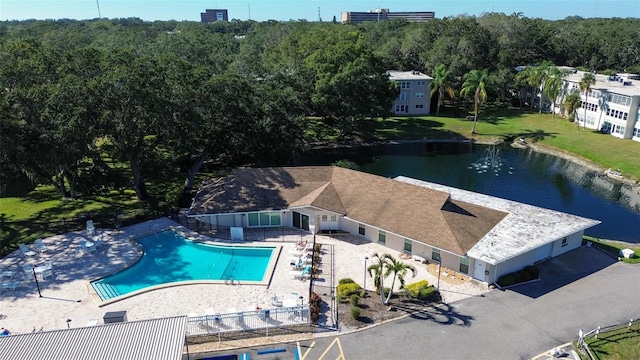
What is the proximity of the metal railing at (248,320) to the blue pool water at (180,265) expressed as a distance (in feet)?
16.6

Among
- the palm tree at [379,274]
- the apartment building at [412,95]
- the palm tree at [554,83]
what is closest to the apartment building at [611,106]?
the palm tree at [554,83]

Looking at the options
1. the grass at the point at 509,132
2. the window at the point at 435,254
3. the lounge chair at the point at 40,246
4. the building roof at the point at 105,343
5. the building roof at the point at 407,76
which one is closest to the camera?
the building roof at the point at 105,343

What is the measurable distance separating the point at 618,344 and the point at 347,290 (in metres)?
14.7

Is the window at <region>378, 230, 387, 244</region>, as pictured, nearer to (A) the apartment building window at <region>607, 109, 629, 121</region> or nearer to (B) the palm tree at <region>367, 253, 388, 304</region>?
(B) the palm tree at <region>367, 253, 388, 304</region>

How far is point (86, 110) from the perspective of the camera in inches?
1404

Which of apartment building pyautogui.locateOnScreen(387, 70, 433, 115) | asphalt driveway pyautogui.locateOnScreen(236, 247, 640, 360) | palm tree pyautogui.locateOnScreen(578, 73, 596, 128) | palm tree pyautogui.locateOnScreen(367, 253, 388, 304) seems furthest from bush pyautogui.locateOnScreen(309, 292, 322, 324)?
palm tree pyautogui.locateOnScreen(578, 73, 596, 128)

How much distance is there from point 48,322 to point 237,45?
9278 centimetres

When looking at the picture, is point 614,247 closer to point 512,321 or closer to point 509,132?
point 512,321

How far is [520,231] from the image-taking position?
3228cm

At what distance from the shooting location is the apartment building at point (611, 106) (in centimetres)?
6431

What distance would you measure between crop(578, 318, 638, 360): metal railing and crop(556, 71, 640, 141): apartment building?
47945 millimetres

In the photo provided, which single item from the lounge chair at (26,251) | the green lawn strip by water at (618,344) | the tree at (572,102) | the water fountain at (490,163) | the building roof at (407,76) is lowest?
the green lawn strip by water at (618,344)

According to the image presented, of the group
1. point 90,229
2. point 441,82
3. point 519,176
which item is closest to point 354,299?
point 90,229

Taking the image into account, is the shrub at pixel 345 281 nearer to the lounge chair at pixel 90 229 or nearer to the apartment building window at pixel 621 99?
the lounge chair at pixel 90 229
